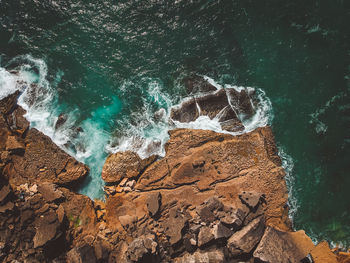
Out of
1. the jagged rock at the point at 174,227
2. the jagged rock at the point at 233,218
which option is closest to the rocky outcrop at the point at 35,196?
the jagged rock at the point at 174,227

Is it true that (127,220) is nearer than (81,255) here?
No

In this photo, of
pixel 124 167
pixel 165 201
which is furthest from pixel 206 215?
pixel 124 167

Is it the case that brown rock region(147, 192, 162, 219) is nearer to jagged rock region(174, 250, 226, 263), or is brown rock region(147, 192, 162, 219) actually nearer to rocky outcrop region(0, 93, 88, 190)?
jagged rock region(174, 250, 226, 263)

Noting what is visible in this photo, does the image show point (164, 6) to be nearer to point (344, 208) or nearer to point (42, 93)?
point (42, 93)

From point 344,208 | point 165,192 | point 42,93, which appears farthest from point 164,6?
point 344,208

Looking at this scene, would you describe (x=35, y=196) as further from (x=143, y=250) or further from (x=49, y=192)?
(x=143, y=250)

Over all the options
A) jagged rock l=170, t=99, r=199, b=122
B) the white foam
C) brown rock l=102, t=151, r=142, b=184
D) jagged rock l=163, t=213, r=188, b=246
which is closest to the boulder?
jagged rock l=163, t=213, r=188, b=246

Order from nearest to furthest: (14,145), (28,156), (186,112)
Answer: (14,145) < (28,156) < (186,112)
